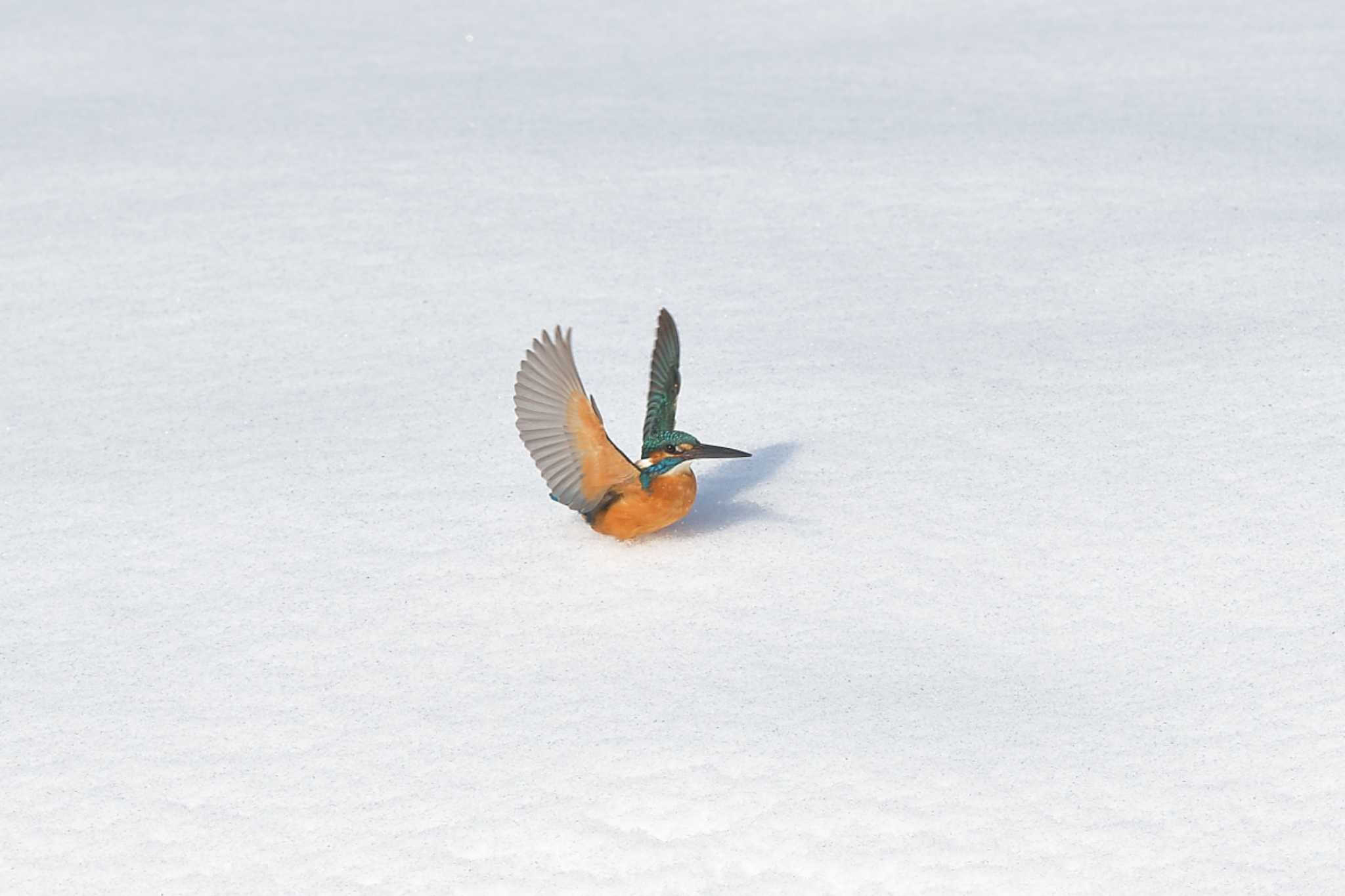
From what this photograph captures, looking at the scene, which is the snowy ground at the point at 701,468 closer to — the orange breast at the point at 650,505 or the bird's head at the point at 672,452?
the orange breast at the point at 650,505

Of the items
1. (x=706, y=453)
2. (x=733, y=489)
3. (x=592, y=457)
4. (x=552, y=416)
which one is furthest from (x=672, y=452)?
(x=733, y=489)

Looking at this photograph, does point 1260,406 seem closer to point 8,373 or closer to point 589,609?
point 589,609

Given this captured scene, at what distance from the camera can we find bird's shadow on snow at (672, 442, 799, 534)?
382 centimetres

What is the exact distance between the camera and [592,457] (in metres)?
3.56

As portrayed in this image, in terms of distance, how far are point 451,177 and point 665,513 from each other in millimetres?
2937

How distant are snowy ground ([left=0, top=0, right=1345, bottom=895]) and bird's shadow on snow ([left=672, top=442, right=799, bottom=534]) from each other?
0.01m

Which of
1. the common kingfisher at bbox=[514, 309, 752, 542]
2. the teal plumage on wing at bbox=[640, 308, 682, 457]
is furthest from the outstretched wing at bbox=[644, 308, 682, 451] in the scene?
the common kingfisher at bbox=[514, 309, 752, 542]

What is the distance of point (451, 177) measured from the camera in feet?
20.1

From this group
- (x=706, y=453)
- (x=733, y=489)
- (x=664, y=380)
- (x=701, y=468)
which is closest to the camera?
(x=706, y=453)

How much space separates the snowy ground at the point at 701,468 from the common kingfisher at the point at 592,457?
0.45ft

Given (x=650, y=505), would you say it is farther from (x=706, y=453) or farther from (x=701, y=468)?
(x=701, y=468)

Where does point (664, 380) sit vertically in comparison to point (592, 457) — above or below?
above

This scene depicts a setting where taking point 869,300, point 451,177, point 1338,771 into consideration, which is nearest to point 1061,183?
point 869,300

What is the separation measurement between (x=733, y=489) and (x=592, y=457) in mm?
553
